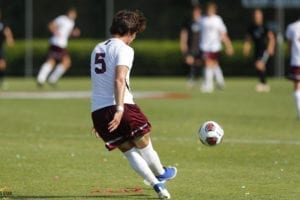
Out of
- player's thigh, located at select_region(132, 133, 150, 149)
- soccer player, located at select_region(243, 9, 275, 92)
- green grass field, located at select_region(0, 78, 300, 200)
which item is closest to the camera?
player's thigh, located at select_region(132, 133, 150, 149)

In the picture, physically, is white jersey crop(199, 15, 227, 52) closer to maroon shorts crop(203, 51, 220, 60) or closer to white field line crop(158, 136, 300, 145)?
maroon shorts crop(203, 51, 220, 60)

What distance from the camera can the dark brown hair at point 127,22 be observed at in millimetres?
9742

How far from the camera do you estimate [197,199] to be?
9.90 metres

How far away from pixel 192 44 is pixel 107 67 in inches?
923

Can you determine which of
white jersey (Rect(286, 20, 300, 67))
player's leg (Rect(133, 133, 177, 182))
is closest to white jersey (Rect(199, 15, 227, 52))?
white jersey (Rect(286, 20, 300, 67))

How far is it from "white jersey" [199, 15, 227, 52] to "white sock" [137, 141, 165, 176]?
1918 centimetres

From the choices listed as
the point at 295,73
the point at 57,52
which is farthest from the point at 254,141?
the point at 57,52

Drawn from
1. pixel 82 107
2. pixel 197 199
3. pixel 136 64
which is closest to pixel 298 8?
pixel 136 64

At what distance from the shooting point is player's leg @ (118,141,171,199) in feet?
31.9

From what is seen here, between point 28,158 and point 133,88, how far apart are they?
17620mm

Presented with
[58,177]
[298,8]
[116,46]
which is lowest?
[298,8]

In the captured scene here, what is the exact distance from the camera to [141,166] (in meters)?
9.73

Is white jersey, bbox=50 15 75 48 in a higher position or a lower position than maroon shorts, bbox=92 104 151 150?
lower

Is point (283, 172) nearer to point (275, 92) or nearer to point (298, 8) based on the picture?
point (275, 92)
